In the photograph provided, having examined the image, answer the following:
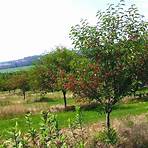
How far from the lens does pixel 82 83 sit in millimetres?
18375

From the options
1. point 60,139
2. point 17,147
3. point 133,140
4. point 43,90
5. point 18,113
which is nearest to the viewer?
point 17,147

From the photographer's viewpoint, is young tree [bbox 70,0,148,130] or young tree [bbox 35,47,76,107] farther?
young tree [bbox 35,47,76,107]

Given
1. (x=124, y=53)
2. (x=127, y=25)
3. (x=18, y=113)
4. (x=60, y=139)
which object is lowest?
(x=18, y=113)

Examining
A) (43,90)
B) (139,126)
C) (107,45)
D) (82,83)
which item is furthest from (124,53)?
(43,90)

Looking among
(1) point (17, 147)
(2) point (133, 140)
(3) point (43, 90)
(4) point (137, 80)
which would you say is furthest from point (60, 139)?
(3) point (43, 90)

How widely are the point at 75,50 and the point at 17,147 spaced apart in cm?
1454

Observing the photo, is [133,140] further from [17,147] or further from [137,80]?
[17,147]

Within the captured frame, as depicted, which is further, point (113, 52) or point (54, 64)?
point (54, 64)

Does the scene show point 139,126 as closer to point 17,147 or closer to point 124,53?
point 124,53

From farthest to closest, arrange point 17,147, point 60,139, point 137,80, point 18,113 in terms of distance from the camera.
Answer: point 18,113 < point 137,80 < point 60,139 < point 17,147

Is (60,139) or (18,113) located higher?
(60,139)

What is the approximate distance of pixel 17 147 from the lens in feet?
17.2

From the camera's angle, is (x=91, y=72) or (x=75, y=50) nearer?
(x=91, y=72)

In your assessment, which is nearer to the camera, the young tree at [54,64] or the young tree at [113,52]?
the young tree at [113,52]
